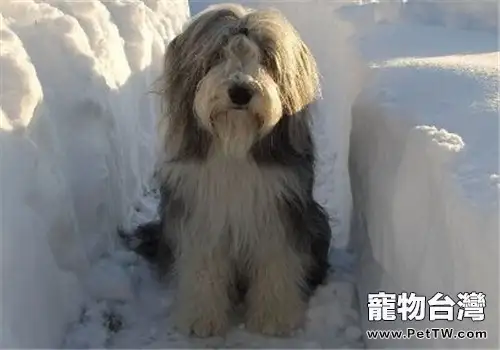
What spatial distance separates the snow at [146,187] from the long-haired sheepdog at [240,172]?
0.17 metres

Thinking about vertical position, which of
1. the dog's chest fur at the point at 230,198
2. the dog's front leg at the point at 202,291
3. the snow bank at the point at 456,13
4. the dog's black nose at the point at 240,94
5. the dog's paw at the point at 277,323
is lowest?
the snow bank at the point at 456,13

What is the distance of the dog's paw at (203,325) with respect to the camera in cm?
376

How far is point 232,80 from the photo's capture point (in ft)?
10.7

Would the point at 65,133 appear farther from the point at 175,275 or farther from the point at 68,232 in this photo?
the point at 175,275

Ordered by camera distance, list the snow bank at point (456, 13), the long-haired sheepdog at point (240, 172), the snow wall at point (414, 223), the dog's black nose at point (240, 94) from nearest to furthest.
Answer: the snow wall at point (414, 223)
the dog's black nose at point (240, 94)
the long-haired sheepdog at point (240, 172)
the snow bank at point (456, 13)

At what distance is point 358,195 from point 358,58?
1.31 metres

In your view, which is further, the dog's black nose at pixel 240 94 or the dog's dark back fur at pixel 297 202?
the dog's dark back fur at pixel 297 202

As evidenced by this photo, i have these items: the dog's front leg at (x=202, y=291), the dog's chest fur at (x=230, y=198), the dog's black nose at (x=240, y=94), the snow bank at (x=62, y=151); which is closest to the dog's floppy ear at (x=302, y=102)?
the dog's chest fur at (x=230, y=198)

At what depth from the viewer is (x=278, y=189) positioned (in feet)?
11.8

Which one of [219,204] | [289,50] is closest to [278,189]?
[219,204]

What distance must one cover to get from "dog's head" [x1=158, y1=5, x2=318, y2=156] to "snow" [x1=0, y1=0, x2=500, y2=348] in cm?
50

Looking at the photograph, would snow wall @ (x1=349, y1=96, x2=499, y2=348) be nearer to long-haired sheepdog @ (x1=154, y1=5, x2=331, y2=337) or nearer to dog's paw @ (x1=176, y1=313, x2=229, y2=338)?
long-haired sheepdog @ (x1=154, y1=5, x2=331, y2=337)

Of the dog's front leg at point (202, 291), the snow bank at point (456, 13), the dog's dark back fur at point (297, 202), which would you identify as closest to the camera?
the dog's dark back fur at point (297, 202)

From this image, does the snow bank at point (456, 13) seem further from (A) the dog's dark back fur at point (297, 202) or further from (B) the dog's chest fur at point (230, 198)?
(B) the dog's chest fur at point (230, 198)
